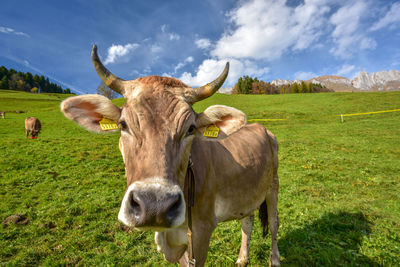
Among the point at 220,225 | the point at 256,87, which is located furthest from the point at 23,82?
the point at 220,225

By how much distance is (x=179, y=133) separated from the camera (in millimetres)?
2059

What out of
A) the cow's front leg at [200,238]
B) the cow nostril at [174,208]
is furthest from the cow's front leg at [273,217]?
the cow nostril at [174,208]

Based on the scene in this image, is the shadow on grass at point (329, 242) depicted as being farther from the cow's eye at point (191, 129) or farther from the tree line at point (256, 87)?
the tree line at point (256, 87)

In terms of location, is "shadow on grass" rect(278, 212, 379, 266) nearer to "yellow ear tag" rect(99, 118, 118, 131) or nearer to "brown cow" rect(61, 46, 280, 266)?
"brown cow" rect(61, 46, 280, 266)

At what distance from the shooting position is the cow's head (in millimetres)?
A: 1583

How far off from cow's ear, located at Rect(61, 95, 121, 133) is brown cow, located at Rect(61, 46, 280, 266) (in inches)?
0.4

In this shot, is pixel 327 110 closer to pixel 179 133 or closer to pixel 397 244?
pixel 397 244

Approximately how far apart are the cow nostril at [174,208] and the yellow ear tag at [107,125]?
1329 mm

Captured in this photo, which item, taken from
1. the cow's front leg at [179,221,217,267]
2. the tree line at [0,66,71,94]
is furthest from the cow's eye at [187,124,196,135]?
the tree line at [0,66,71,94]

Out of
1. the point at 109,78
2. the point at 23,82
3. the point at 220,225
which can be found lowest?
the point at 220,225

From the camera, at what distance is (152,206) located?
1538 millimetres

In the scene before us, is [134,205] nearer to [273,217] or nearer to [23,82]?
[273,217]

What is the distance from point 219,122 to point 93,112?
1.57m

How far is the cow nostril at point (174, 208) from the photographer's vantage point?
1599 mm
